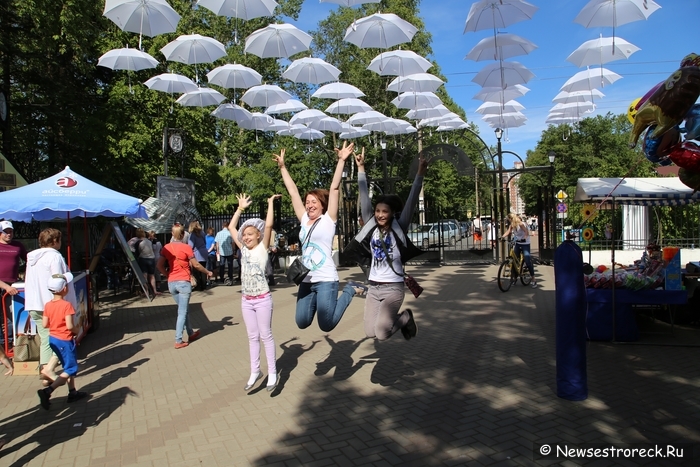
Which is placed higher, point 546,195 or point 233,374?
point 546,195

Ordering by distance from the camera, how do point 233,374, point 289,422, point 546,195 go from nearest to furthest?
1. point 289,422
2. point 233,374
3. point 546,195

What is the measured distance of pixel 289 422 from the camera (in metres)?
4.49

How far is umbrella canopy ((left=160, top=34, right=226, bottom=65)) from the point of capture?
38.2 ft

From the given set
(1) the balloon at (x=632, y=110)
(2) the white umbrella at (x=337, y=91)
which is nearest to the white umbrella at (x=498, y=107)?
(2) the white umbrella at (x=337, y=91)

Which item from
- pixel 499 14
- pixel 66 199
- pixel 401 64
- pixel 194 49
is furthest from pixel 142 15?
pixel 499 14

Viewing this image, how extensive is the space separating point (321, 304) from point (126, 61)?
9.26m

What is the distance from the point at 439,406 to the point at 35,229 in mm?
15128

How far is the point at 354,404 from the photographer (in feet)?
16.0

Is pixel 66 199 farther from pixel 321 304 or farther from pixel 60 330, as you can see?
pixel 321 304

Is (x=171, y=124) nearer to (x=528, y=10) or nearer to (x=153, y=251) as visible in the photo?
(x=153, y=251)

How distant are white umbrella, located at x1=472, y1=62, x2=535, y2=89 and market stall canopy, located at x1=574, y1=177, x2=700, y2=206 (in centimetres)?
518

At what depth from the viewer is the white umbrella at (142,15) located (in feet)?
31.4

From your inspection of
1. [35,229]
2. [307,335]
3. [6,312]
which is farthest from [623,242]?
[35,229]

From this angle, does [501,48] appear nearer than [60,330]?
No
